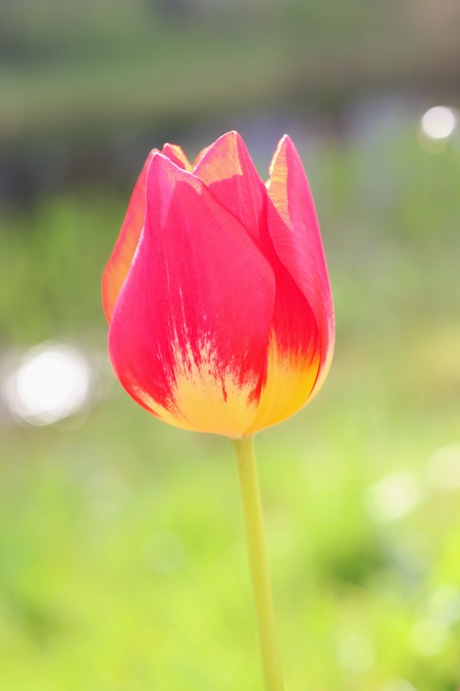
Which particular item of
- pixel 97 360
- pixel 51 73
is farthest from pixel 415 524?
pixel 51 73

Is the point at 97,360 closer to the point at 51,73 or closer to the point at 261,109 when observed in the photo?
the point at 261,109

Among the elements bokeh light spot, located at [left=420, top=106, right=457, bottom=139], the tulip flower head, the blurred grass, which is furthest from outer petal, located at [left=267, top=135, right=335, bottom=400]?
bokeh light spot, located at [left=420, top=106, right=457, bottom=139]

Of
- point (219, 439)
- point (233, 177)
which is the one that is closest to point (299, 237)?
point (233, 177)

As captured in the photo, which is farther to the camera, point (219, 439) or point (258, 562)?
point (219, 439)

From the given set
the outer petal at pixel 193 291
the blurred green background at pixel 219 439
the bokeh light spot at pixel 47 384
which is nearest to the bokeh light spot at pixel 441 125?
the blurred green background at pixel 219 439

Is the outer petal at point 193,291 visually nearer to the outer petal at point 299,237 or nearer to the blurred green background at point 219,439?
the outer petal at point 299,237

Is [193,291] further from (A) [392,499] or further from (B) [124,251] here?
(A) [392,499]
